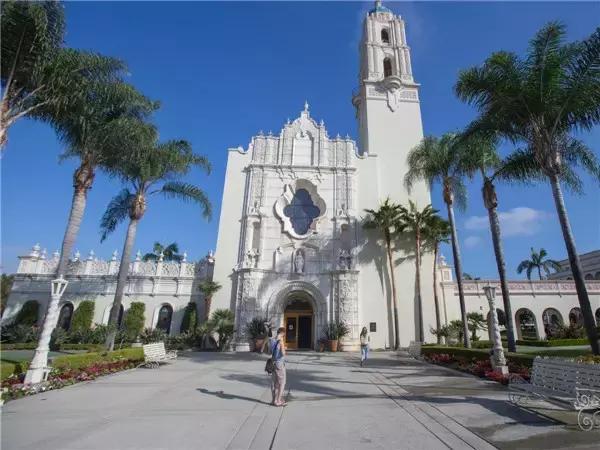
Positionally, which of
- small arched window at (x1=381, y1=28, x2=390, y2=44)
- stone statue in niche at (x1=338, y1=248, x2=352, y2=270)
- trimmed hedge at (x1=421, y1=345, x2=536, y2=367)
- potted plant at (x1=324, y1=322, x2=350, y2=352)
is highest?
small arched window at (x1=381, y1=28, x2=390, y2=44)

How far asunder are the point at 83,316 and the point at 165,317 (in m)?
5.51

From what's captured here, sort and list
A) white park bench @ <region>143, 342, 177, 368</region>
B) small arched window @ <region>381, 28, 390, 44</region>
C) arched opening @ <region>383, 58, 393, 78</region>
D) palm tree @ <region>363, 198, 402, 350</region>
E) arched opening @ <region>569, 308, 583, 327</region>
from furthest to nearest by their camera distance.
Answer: small arched window @ <region>381, 28, 390, 44</region> → arched opening @ <region>383, 58, 393, 78</region> → arched opening @ <region>569, 308, 583, 327</region> → palm tree @ <region>363, 198, 402, 350</region> → white park bench @ <region>143, 342, 177, 368</region>

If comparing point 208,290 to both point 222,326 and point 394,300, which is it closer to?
point 222,326

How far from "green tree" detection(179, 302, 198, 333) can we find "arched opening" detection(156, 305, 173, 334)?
4.70ft

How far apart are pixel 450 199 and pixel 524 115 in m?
7.79

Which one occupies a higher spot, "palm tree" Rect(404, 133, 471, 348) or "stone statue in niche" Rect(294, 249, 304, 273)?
"palm tree" Rect(404, 133, 471, 348)

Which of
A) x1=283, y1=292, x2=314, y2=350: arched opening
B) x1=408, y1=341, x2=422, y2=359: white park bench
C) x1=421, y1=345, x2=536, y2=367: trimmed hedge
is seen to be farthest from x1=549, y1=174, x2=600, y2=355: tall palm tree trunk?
x1=283, y1=292, x2=314, y2=350: arched opening

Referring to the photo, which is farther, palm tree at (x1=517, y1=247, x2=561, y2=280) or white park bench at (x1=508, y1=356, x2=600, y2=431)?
palm tree at (x1=517, y1=247, x2=561, y2=280)

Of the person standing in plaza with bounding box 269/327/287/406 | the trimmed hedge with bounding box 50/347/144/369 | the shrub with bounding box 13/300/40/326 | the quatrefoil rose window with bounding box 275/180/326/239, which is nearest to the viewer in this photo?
the person standing in plaza with bounding box 269/327/287/406

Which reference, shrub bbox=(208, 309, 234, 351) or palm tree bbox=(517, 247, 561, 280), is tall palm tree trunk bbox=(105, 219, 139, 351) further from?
palm tree bbox=(517, 247, 561, 280)

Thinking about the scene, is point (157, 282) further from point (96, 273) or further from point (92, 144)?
point (92, 144)

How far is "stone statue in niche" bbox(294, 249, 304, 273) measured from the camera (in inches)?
934

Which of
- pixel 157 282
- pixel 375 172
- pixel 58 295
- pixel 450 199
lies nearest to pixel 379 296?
pixel 450 199

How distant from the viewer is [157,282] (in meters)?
24.5
